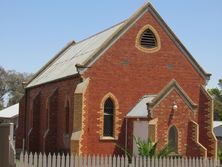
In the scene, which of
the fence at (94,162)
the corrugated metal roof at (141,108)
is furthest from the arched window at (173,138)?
Result: the fence at (94,162)

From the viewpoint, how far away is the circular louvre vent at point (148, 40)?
34.8 meters

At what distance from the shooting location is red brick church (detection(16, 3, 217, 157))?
31344mm

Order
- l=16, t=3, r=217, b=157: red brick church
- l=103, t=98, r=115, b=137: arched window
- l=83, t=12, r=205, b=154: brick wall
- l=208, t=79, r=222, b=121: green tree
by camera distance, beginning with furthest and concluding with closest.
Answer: l=208, t=79, r=222, b=121: green tree < l=103, t=98, r=115, b=137: arched window < l=83, t=12, r=205, b=154: brick wall < l=16, t=3, r=217, b=157: red brick church

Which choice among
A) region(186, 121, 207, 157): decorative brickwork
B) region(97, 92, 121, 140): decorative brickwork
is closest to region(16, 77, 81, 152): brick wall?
region(97, 92, 121, 140): decorative brickwork

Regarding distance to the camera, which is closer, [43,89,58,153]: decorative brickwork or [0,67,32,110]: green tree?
[43,89,58,153]: decorative brickwork

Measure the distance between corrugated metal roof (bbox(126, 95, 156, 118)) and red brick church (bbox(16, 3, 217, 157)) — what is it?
0.09 metres

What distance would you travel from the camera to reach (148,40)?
3503 cm

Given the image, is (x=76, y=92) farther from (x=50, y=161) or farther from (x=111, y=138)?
(x=50, y=161)

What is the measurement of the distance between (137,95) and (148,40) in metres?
4.11

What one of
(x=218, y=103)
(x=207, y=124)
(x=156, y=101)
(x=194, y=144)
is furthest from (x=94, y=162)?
(x=218, y=103)

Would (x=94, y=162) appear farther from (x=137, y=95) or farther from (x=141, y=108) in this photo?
(x=137, y=95)

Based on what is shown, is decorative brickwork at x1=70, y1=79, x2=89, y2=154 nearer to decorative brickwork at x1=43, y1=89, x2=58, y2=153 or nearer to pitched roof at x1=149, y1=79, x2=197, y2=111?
pitched roof at x1=149, y1=79, x2=197, y2=111

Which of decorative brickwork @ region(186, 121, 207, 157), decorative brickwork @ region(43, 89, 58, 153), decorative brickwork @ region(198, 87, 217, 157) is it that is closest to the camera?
decorative brickwork @ region(186, 121, 207, 157)

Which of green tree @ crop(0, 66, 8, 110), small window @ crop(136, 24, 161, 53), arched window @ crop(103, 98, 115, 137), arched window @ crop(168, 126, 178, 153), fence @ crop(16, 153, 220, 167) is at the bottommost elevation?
fence @ crop(16, 153, 220, 167)
